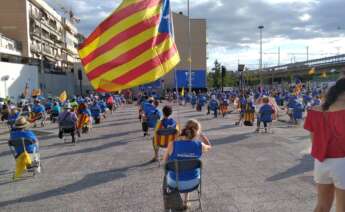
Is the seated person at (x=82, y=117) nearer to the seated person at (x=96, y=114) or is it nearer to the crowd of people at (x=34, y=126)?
the crowd of people at (x=34, y=126)

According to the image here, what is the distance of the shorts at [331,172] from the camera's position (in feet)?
11.3

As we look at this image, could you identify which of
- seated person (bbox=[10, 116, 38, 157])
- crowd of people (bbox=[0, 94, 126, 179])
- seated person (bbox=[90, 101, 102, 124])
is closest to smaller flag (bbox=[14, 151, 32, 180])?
crowd of people (bbox=[0, 94, 126, 179])

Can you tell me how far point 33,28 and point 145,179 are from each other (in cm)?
5738

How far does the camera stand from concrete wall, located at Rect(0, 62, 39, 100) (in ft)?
119

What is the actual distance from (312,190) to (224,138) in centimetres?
679

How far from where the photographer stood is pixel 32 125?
65.4 ft

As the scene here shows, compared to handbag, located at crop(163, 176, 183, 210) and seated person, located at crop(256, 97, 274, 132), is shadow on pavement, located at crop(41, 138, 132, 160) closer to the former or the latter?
seated person, located at crop(256, 97, 274, 132)

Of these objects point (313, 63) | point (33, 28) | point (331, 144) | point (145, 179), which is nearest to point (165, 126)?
point (145, 179)

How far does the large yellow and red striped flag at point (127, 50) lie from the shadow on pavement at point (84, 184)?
2088 mm

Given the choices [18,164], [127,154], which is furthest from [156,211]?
[127,154]

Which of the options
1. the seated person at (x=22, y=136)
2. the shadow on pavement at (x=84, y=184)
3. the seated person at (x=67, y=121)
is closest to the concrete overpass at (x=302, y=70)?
the seated person at (x=67, y=121)

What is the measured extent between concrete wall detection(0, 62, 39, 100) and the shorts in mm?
35242

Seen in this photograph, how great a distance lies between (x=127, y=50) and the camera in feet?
20.5

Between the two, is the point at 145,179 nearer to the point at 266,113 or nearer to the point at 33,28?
the point at 266,113
